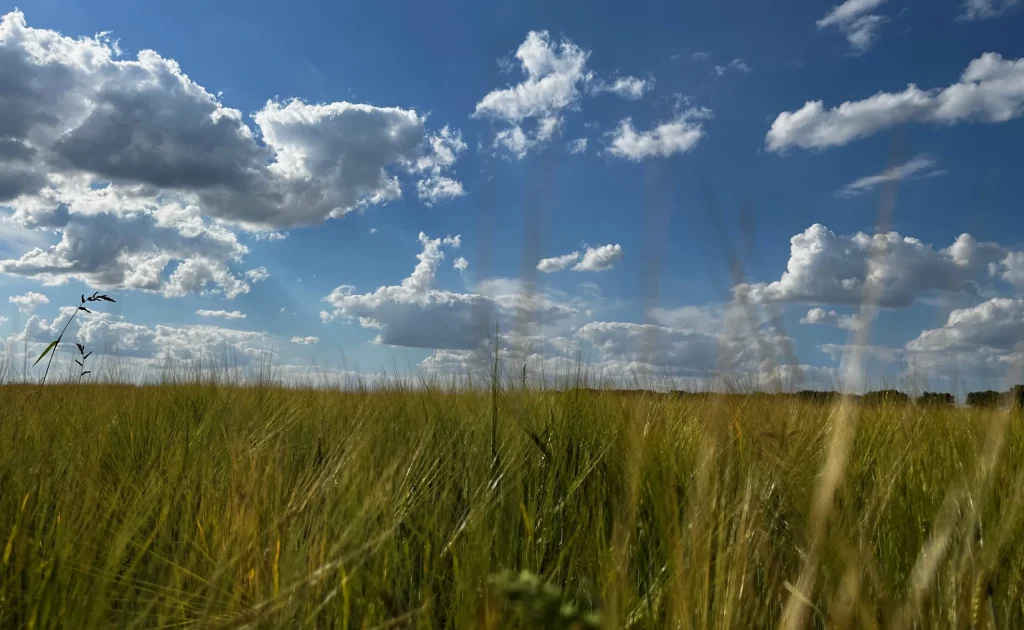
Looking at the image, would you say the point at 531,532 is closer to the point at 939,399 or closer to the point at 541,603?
the point at 541,603

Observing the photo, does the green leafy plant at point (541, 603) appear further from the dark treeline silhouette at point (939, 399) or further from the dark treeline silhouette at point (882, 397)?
the dark treeline silhouette at point (939, 399)

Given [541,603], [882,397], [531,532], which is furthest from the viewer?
[882,397]

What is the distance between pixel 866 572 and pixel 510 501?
0.91 m

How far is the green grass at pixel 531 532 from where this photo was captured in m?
Result: 1.37

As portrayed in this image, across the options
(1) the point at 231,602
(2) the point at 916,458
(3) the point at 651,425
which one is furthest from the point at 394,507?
(2) the point at 916,458

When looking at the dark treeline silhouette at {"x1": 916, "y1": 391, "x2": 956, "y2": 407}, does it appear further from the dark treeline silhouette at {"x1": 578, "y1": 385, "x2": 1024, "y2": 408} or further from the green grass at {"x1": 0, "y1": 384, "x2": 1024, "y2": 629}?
the green grass at {"x1": 0, "y1": 384, "x2": 1024, "y2": 629}

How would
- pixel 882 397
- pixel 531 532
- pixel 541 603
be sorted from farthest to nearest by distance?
pixel 882 397
pixel 531 532
pixel 541 603

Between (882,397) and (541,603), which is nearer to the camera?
(541,603)

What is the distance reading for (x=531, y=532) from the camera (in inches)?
64.6

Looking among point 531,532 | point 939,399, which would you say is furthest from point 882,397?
point 531,532

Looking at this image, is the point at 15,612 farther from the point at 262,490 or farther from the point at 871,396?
the point at 871,396

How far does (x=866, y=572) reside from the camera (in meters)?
1.64

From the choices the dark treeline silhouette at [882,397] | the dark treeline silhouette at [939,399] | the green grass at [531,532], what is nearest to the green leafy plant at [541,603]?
the green grass at [531,532]

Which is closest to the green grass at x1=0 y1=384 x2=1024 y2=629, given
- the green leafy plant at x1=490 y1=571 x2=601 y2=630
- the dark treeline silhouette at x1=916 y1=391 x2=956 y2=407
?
the green leafy plant at x1=490 y1=571 x2=601 y2=630
